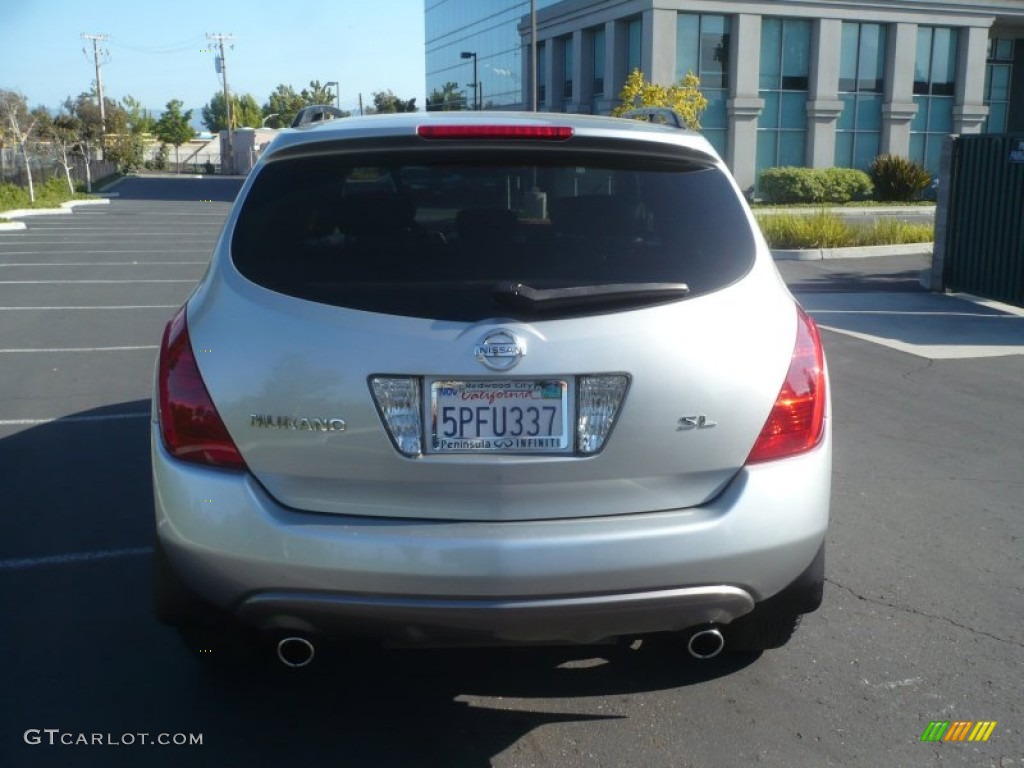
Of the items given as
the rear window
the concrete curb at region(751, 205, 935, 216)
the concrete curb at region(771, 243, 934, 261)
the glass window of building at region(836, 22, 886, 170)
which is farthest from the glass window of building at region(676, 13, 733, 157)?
the rear window

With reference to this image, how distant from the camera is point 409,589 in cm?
290

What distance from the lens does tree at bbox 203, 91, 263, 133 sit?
12950 cm

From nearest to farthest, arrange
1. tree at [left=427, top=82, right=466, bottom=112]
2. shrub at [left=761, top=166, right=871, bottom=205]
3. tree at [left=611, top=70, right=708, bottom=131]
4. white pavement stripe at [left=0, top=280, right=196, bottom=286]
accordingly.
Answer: white pavement stripe at [left=0, top=280, right=196, bottom=286] → tree at [left=611, top=70, right=708, bottom=131] → shrub at [left=761, top=166, right=871, bottom=205] → tree at [left=427, top=82, right=466, bottom=112]

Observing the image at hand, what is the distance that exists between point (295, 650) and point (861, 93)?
40177 millimetres

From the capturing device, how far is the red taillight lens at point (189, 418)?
3.02 metres

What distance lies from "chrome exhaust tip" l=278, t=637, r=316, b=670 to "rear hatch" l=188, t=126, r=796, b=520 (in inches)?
17.2

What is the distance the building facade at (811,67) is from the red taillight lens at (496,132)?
112 feet

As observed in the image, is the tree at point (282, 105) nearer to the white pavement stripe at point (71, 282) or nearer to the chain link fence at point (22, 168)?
the chain link fence at point (22, 168)

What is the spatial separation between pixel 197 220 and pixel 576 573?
31808 millimetres

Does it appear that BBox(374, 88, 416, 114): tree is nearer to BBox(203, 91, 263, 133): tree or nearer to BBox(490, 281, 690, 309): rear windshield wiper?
BBox(203, 91, 263, 133): tree

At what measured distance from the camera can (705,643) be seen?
329 centimetres

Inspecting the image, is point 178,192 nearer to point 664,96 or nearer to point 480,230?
point 664,96

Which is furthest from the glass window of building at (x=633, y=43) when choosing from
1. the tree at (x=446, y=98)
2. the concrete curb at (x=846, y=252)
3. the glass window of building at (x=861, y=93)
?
the concrete curb at (x=846, y=252)

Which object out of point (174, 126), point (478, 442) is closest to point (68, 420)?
point (478, 442)
